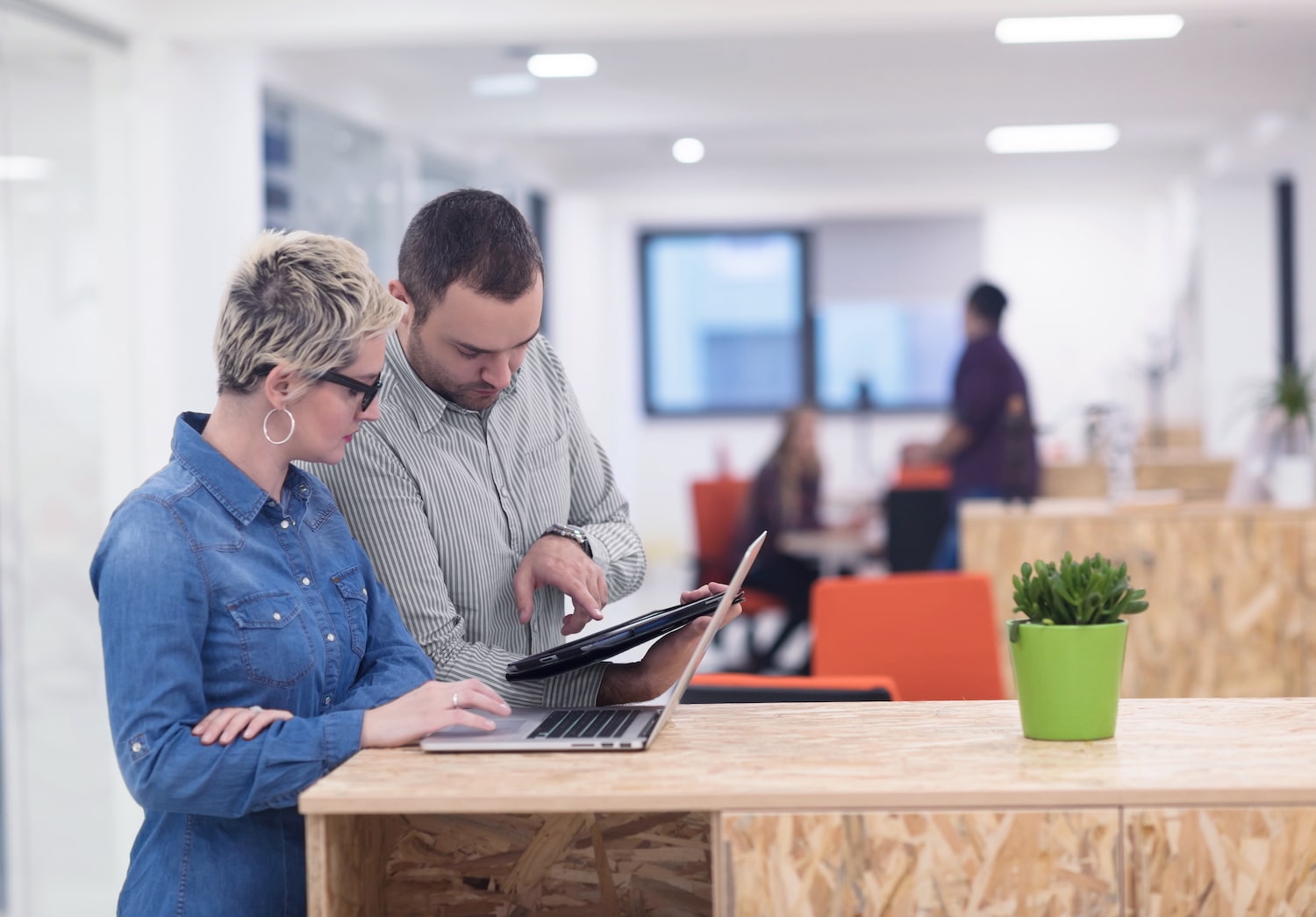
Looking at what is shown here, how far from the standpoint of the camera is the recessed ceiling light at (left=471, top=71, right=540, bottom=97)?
A: 6055 mm

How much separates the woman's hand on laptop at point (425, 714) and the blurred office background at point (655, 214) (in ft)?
8.74

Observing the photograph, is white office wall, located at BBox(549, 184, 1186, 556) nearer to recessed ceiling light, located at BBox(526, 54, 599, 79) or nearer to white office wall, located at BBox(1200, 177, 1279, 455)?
white office wall, located at BBox(1200, 177, 1279, 455)

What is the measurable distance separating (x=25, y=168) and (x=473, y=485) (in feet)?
8.79

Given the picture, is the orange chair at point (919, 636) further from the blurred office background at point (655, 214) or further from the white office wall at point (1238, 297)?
the white office wall at point (1238, 297)

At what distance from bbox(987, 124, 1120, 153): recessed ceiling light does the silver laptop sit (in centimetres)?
711

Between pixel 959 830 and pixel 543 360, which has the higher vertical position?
pixel 543 360

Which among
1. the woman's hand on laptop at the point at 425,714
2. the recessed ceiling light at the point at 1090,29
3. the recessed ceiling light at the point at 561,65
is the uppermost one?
the recessed ceiling light at the point at 561,65

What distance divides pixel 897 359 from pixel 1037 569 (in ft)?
34.7

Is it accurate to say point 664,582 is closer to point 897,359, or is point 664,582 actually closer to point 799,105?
point 897,359

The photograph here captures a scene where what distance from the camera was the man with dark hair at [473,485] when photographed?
1.89 m

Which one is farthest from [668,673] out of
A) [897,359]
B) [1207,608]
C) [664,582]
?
[897,359]

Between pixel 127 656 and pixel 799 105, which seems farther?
pixel 799 105

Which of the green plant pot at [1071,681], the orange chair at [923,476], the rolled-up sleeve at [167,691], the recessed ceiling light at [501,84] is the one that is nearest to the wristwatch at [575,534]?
the rolled-up sleeve at [167,691]

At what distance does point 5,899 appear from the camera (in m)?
4.03
